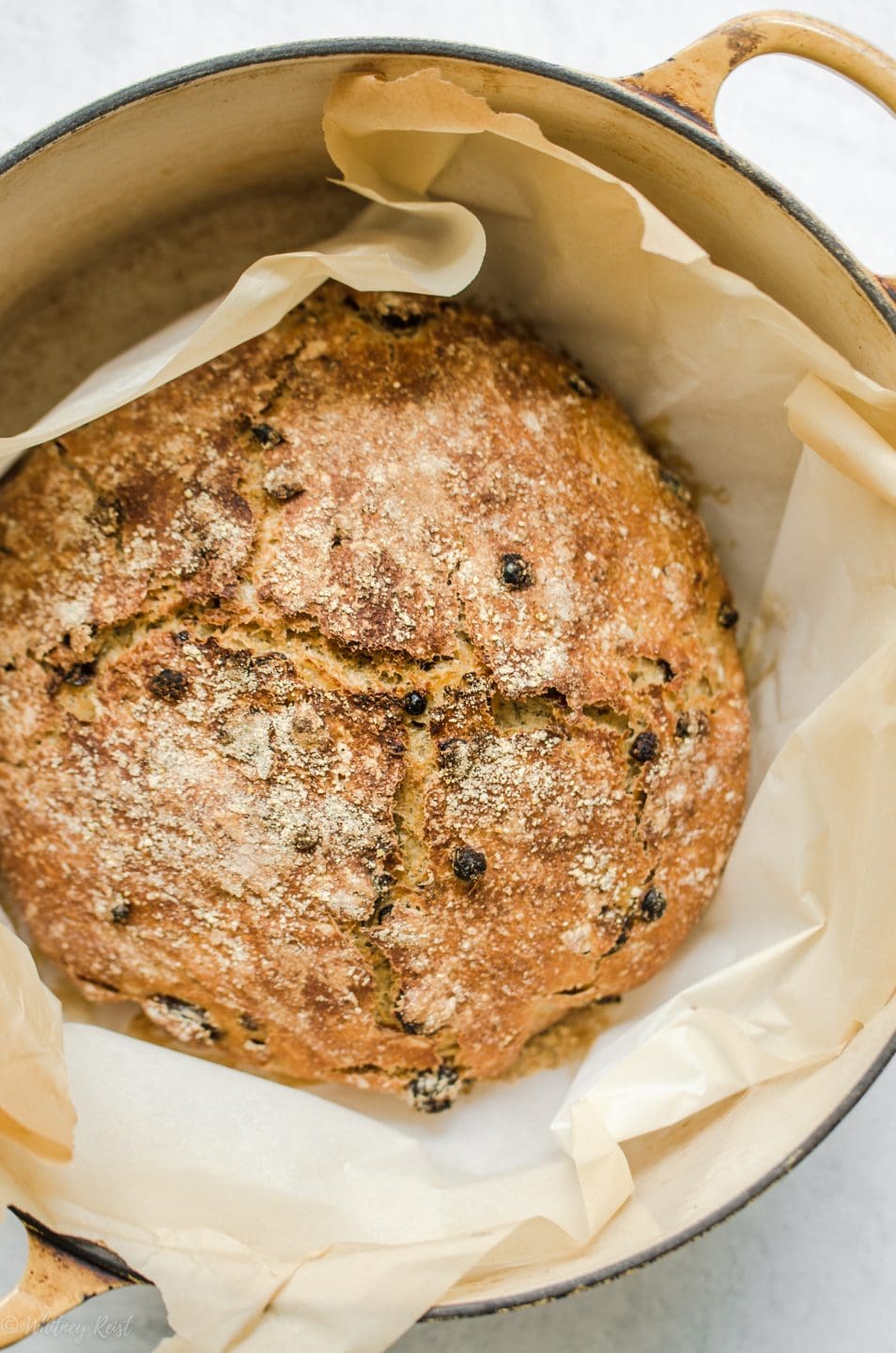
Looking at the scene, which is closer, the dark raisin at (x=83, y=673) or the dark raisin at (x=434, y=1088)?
the dark raisin at (x=83, y=673)

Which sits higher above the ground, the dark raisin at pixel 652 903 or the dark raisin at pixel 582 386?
the dark raisin at pixel 582 386

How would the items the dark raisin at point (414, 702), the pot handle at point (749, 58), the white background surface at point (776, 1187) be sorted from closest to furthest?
the pot handle at point (749, 58)
the dark raisin at point (414, 702)
the white background surface at point (776, 1187)

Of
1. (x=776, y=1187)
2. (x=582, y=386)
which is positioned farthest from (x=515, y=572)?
(x=776, y=1187)

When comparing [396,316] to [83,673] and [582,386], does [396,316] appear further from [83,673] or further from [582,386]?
[83,673]

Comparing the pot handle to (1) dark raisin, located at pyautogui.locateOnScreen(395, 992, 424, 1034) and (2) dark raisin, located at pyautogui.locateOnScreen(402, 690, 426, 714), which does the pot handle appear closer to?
(2) dark raisin, located at pyautogui.locateOnScreen(402, 690, 426, 714)

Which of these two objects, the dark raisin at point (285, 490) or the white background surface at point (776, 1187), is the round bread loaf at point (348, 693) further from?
the white background surface at point (776, 1187)

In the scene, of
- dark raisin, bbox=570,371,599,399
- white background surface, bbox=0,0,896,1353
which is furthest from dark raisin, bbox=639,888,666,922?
dark raisin, bbox=570,371,599,399

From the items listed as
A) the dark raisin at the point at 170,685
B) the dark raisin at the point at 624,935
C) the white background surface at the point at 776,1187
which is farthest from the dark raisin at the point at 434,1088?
the dark raisin at the point at 170,685
